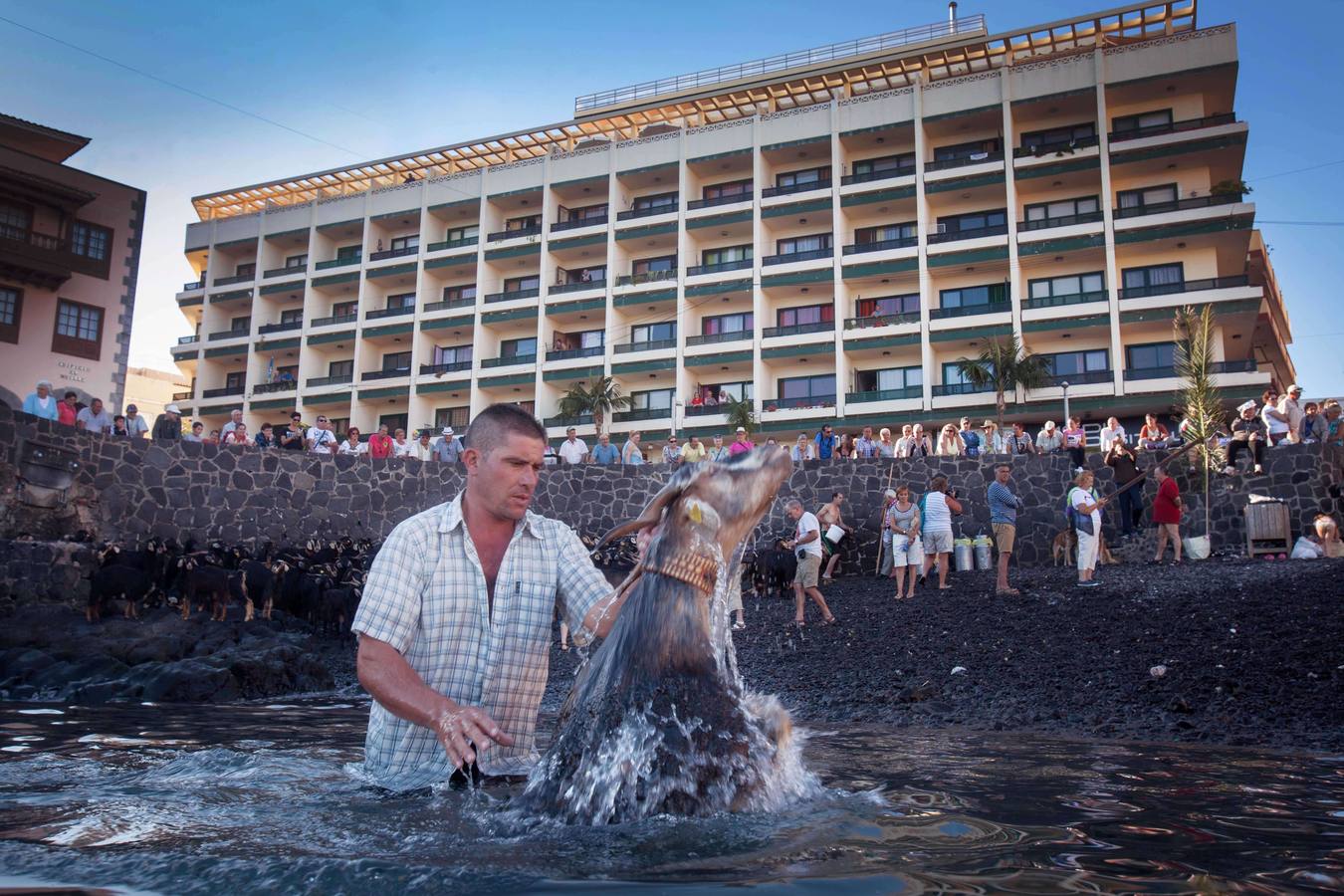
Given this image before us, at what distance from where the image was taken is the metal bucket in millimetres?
18469

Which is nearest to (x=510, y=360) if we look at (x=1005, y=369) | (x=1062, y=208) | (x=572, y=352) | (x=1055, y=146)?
(x=572, y=352)

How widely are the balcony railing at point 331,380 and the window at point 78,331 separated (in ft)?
66.3

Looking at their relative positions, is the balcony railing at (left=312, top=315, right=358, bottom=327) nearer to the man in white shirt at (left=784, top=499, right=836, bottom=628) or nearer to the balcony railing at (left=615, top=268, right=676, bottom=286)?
the balcony railing at (left=615, top=268, right=676, bottom=286)

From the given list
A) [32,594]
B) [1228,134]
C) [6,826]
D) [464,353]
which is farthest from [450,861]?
[464,353]

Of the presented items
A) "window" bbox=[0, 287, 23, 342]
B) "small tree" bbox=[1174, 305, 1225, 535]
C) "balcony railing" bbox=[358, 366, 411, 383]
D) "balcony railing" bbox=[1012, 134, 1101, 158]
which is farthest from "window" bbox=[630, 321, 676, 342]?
"small tree" bbox=[1174, 305, 1225, 535]

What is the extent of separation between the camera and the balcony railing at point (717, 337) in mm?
43625

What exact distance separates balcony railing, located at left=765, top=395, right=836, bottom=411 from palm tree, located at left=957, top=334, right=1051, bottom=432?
620 centimetres

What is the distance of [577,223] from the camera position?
48.3 metres

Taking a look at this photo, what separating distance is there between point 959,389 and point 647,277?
52.6 feet

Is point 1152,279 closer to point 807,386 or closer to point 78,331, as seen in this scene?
point 807,386

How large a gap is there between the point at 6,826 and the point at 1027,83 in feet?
145

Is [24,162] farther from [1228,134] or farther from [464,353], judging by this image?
[1228,134]

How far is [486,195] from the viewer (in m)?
50.2

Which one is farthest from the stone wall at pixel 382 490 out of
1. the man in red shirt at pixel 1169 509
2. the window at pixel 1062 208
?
the window at pixel 1062 208
